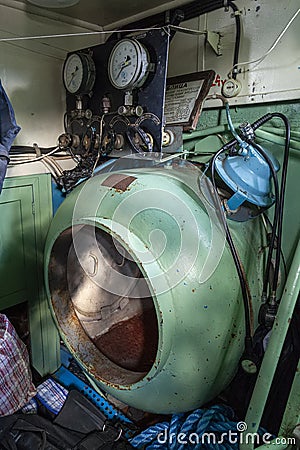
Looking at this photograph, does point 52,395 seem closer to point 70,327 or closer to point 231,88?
point 70,327

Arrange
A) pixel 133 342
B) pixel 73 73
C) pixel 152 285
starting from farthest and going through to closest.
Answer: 1. pixel 73 73
2. pixel 133 342
3. pixel 152 285

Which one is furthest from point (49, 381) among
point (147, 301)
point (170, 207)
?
point (170, 207)

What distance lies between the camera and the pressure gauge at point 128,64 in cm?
126

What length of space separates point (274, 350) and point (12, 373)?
1141mm

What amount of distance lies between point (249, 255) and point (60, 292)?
0.66m

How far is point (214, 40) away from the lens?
132 cm

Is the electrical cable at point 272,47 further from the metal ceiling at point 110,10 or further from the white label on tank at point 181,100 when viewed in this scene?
the metal ceiling at point 110,10

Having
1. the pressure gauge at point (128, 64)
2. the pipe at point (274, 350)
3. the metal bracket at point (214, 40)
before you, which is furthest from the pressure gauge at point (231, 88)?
the pipe at point (274, 350)

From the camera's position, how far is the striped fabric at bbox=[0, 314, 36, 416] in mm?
1385

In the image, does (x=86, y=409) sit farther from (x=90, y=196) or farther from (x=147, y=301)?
(x=90, y=196)

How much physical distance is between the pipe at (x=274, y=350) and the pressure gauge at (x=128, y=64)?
915mm

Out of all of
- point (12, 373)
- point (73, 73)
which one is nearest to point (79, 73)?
point (73, 73)

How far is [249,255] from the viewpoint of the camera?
3.49ft

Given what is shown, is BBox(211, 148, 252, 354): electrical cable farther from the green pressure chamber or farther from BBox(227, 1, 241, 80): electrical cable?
BBox(227, 1, 241, 80): electrical cable
